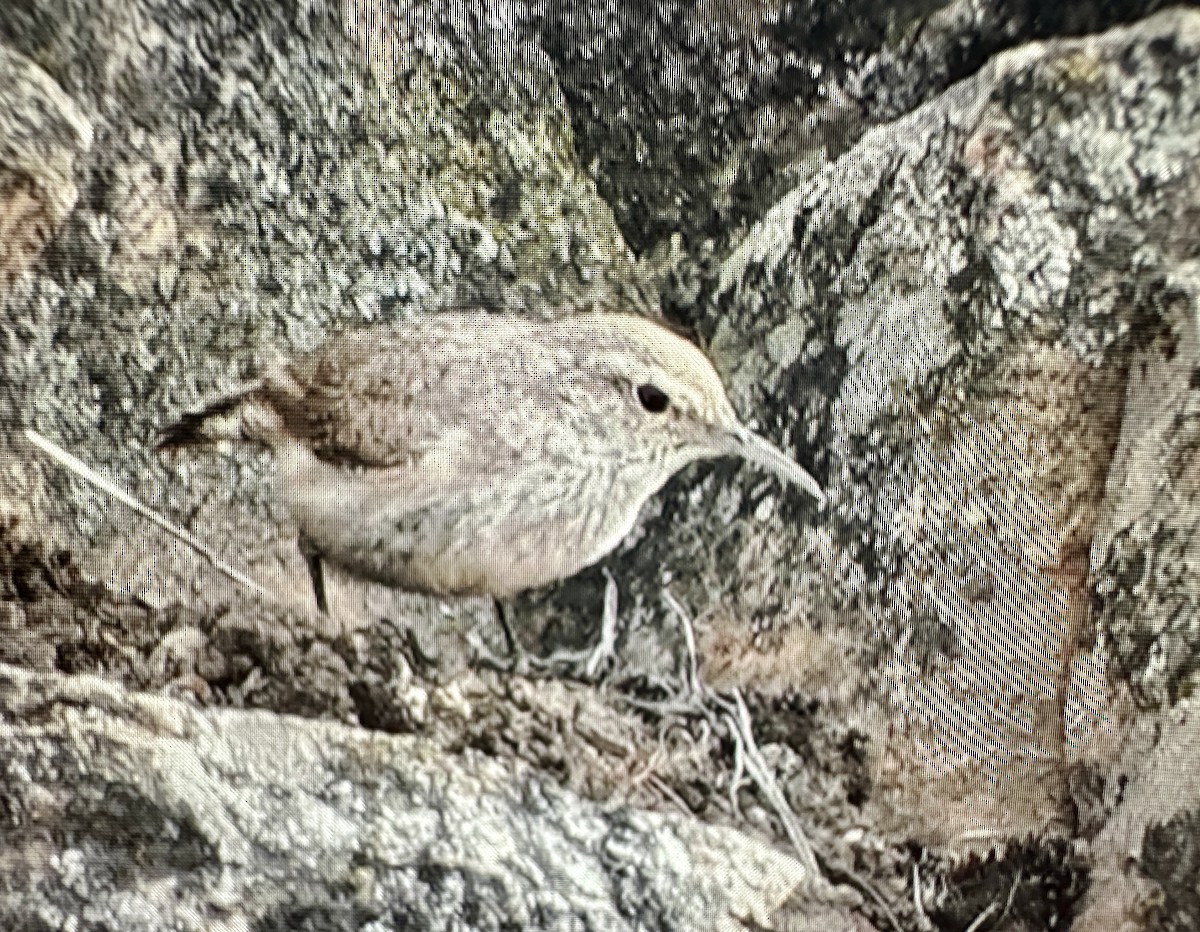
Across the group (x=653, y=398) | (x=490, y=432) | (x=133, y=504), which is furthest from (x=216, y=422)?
(x=653, y=398)

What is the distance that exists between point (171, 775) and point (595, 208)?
638mm

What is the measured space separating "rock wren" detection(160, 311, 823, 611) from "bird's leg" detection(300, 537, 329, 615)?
3cm

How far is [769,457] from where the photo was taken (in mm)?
824

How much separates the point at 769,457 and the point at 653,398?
0.11 meters

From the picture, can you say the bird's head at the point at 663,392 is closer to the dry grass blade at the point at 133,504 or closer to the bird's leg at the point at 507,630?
the bird's leg at the point at 507,630

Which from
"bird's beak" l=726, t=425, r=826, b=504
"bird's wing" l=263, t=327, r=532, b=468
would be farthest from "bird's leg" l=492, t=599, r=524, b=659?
"bird's beak" l=726, t=425, r=826, b=504

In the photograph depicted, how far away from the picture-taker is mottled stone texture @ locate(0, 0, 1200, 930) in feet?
2.55

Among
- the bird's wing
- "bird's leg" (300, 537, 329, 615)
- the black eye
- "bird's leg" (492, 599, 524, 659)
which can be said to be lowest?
"bird's leg" (492, 599, 524, 659)

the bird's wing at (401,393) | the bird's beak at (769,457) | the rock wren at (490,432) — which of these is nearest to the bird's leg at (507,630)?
the rock wren at (490,432)

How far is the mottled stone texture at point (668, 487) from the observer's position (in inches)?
30.6

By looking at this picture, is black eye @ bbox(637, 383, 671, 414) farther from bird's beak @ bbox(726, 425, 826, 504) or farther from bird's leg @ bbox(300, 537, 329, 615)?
bird's leg @ bbox(300, 537, 329, 615)

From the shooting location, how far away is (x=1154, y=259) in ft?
2.50

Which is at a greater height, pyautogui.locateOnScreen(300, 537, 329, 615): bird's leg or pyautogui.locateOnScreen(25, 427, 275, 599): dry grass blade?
pyautogui.locateOnScreen(25, 427, 275, 599): dry grass blade

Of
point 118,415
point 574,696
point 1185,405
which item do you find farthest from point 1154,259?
point 118,415
